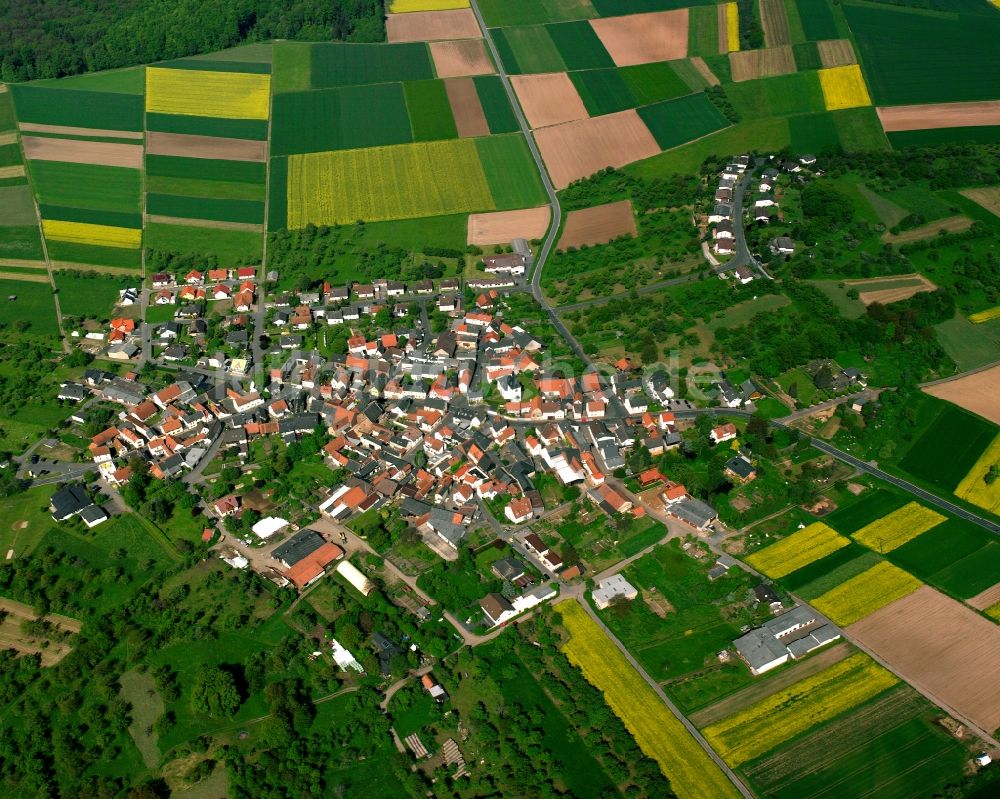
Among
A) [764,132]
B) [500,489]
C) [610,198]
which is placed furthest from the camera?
[764,132]

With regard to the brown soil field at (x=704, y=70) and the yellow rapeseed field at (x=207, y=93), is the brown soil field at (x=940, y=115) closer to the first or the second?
the brown soil field at (x=704, y=70)

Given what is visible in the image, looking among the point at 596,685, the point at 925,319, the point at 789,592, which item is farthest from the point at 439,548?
the point at 925,319

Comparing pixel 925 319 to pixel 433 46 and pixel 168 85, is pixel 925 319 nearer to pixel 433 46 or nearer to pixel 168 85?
pixel 433 46

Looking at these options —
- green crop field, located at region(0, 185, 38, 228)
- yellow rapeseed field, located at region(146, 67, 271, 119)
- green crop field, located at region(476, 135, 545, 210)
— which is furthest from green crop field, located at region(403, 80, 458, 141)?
green crop field, located at region(0, 185, 38, 228)

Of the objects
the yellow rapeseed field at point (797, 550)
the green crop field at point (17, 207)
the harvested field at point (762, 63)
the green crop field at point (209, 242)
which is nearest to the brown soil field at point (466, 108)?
the green crop field at point (209, 242)

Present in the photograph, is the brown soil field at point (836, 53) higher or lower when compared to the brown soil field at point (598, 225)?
higher

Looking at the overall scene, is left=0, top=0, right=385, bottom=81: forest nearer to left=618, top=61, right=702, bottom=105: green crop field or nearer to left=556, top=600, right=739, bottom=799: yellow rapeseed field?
left=618, top=61, right=702, bottom=105: green crop field
